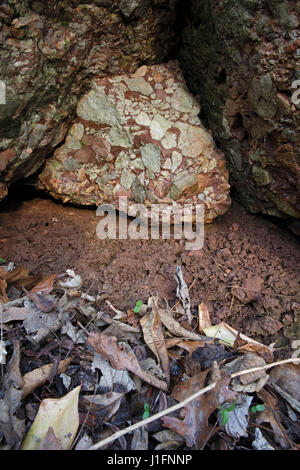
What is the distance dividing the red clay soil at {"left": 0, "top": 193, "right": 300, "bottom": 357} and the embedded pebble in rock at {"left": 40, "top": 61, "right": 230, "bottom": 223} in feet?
0.81

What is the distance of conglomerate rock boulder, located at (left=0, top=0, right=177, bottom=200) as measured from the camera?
178 centimetres

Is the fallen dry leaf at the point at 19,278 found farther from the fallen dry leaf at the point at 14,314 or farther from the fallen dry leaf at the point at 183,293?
the fallen dry leaf at the point at 183,293

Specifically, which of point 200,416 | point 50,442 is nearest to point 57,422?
point 50,442

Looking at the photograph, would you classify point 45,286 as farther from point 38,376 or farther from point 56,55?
point 56,55

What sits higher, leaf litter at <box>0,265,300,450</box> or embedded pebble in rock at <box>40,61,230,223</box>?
embedded pebble in rock at <box>40,61,230,223</box>

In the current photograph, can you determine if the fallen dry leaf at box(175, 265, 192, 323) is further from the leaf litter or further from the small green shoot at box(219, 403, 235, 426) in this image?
the small green shoot at box(219, 403, 235, 426)

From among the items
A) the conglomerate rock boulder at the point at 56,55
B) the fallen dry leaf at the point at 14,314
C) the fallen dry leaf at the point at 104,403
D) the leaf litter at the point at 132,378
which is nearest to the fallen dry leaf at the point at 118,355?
the leaf litter at the point at 132,378

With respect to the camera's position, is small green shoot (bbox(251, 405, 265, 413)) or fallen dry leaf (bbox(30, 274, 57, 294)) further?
fallen dry leaf (bbox(30, 274, 57, 294))

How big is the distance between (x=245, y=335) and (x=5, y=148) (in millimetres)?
1623

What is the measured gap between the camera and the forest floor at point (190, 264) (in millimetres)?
1853

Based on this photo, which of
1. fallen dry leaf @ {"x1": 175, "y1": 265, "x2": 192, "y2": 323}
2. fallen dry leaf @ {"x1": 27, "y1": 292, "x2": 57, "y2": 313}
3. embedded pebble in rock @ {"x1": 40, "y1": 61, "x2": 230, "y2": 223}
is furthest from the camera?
embedded pebble in rock @ {"x1": 40, "y1": 61, "x2": 230, "y2": 223}

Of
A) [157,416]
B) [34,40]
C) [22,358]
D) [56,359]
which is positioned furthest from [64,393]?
[34,40]

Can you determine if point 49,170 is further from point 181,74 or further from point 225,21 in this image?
point 225,21

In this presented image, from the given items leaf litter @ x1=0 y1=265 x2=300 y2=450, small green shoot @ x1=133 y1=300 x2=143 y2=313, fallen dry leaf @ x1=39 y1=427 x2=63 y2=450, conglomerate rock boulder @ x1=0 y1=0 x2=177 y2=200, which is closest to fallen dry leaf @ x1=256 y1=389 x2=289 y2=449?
leaf litter @ x1=0 y1=265 x2=300 y2=450
